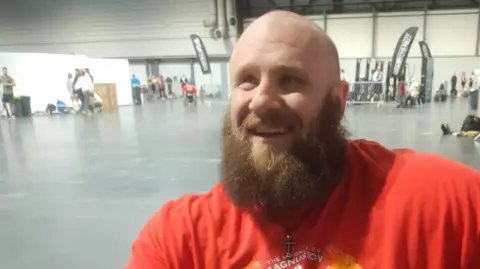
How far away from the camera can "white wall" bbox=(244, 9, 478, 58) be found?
19.9m

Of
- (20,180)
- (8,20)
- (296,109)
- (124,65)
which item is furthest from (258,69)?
(8,20)

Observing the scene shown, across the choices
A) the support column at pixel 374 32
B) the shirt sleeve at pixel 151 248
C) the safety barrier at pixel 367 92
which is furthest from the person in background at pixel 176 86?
the shirt sleeve at pixel 151 248

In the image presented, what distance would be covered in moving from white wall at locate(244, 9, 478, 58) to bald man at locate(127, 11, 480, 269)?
19.6 m

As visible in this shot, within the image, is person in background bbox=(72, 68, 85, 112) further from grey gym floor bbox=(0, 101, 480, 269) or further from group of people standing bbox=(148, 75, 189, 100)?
group of people standing bbox=(148, 75, 189, 100)

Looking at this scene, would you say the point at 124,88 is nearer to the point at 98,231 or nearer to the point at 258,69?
the point at 98,231

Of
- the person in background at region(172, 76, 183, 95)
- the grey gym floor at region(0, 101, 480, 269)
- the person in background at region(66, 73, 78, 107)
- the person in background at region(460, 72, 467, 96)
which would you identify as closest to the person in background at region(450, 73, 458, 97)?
the person in background at region(460, 72, 467, 96)

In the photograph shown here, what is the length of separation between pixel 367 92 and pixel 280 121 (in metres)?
15.7

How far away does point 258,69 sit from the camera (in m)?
1.00

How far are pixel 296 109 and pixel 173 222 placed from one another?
0.46 meters

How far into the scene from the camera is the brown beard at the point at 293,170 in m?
0.99

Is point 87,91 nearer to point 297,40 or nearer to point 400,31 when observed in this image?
point 297,40

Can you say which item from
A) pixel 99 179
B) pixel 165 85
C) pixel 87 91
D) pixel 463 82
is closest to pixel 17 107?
pixel 87 91

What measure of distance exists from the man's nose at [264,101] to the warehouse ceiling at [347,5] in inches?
780

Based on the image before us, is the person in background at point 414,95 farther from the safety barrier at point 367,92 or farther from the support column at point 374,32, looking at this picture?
the support column at point 374,32
